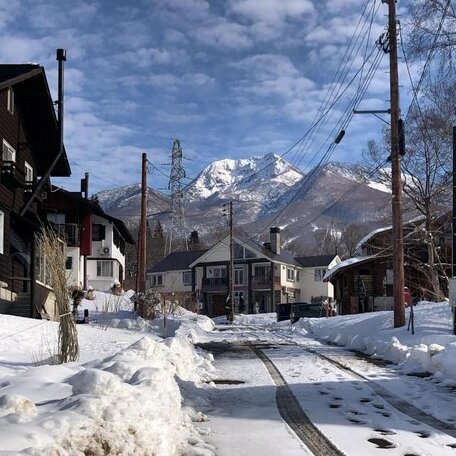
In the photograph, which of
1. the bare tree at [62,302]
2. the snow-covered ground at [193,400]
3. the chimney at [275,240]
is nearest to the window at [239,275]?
the chimney at [275,240]

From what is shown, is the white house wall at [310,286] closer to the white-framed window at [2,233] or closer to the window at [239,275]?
the window at [239,275]

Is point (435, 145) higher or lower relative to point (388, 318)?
higher

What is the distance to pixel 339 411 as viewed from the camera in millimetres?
7961

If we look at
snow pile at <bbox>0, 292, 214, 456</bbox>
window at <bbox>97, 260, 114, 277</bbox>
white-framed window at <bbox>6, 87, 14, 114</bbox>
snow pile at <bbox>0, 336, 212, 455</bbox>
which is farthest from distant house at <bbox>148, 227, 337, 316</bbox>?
snow pile at <bbox>0, 336, 212, 455</bbox>

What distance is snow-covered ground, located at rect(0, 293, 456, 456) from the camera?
461 centimetres

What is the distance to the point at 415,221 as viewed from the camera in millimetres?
40000

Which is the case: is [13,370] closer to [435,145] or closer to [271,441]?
[271,441]

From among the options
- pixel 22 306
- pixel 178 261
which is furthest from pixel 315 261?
pixel 22 306

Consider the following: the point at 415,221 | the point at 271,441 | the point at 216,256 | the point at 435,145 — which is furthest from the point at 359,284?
the point at 271,441

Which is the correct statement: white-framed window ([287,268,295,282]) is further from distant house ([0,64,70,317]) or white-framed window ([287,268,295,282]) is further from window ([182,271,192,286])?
distant house ([0,64,70,317])

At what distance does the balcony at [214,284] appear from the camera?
7606 centimetres

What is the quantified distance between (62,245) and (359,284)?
38.4 meters

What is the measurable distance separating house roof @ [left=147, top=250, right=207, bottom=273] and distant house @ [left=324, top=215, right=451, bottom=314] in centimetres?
3417

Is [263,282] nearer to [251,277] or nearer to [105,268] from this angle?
[251,277]
